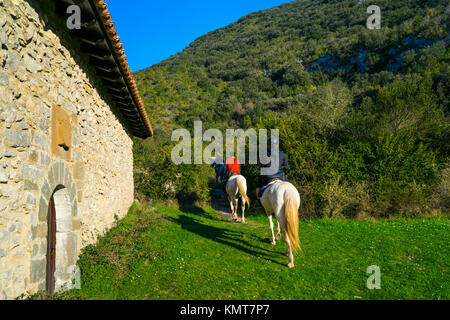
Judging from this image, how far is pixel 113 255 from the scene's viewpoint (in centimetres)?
542

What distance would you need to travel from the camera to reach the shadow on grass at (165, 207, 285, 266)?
6.30 m

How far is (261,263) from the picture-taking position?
5598 mm

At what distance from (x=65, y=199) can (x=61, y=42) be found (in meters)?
2.74

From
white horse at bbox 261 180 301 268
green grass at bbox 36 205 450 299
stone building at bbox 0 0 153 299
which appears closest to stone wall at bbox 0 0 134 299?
stone building at bbox 0 0 153 299

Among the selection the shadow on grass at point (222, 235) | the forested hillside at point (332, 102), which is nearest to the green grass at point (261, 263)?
the shadow on grass at point (222, 235)

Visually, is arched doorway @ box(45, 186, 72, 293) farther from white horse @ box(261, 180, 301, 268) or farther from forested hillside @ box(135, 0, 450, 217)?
forested hillside @ box(135, 0, 450, 217)

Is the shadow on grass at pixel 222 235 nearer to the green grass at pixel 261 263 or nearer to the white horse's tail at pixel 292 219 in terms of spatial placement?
the green grass at pixel 261 263

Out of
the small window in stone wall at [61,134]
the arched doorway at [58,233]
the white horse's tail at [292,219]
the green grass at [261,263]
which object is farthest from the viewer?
the white horse's tail at [292,219]

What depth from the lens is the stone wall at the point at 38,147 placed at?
2.87 m

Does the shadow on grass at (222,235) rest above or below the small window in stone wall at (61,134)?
below

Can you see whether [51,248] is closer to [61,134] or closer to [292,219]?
[61,134]

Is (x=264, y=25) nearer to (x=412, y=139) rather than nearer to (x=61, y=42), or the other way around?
(x=412, y=139)

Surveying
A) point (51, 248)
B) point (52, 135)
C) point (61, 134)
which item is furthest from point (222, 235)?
point (52, 135)

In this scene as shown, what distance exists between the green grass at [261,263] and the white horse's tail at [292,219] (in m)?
0.56
